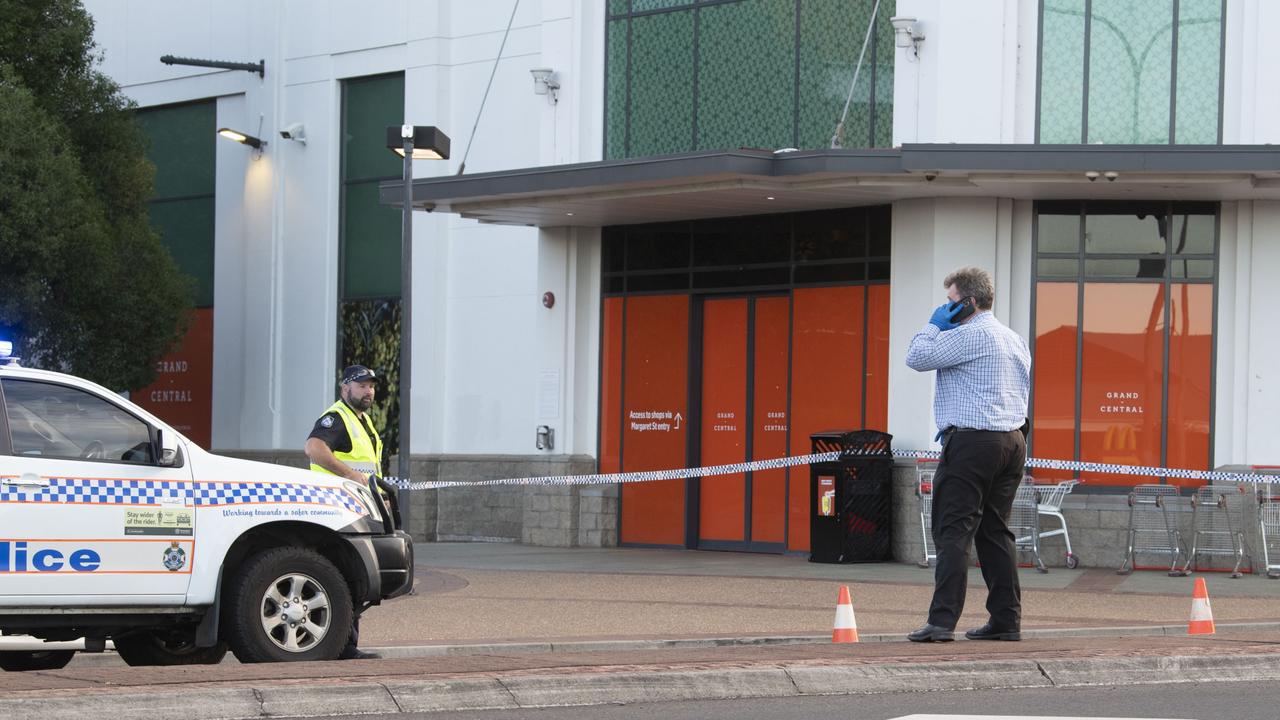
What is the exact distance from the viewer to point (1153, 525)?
714 inches

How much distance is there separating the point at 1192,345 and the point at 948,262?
2541mm

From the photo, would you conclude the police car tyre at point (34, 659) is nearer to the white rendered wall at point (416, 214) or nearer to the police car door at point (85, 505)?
the police car door at point (85, 505)

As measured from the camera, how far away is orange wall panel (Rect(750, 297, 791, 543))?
20797 millimetres

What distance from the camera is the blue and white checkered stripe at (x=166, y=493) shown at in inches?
365

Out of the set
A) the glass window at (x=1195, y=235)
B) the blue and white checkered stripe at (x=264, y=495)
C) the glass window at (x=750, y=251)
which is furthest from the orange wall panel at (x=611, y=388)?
the blue and white checkered stripe at (x=264, y=495)

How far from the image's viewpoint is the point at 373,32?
25.5 metres

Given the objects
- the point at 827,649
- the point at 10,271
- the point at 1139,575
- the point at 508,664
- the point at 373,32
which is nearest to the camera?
the point at 508,664

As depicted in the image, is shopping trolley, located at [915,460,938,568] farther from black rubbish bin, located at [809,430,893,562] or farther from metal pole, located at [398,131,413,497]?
metal pole, located at [398,131,413,497]

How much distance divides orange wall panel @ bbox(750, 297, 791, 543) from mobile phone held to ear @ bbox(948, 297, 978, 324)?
10.9 metres

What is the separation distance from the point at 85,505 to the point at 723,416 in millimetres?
12552

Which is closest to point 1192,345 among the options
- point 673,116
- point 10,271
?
point 673,116

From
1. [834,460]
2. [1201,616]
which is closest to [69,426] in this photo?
[1201,616]

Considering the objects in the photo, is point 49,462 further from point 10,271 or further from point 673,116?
point 10,271

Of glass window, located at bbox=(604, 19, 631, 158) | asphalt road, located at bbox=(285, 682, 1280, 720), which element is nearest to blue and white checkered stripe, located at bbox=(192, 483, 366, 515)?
asphalt road, located at bbox=(285, 682, 1280, 720)
